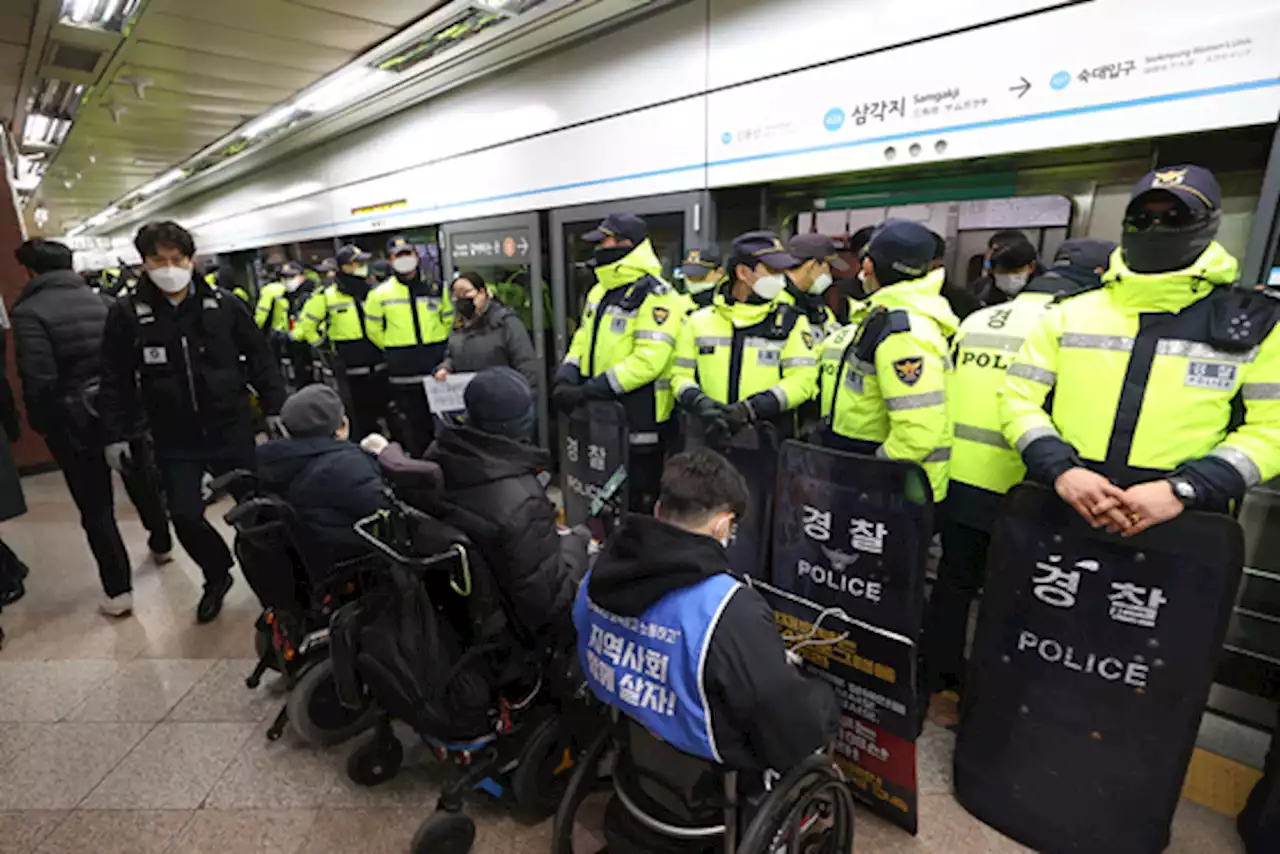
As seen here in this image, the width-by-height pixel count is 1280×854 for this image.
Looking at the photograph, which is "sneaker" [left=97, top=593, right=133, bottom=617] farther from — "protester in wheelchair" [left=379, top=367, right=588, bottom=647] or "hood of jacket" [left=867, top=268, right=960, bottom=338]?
"hood of jacket" [left=867, top=268, right=960, bottom=338]

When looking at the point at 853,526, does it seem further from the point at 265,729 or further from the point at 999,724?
the point at 265,729

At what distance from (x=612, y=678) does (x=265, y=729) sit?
1806 mm

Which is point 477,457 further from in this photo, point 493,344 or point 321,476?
point 493,344

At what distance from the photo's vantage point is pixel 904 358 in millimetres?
2010

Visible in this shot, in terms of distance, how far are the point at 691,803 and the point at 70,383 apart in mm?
3599

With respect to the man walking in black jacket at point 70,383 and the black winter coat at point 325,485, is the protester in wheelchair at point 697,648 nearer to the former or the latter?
the black winter coat at point 325,485

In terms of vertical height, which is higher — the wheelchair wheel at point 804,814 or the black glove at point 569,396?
the black glove at point 569,396

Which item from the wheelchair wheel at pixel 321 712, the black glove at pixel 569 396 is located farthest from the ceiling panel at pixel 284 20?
the wheelchair wheel at pixel 321 712

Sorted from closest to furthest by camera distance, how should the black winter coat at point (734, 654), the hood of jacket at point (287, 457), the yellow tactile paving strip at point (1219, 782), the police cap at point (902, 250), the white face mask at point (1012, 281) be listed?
the black winter coat at point (734, 654) → the yellow tactile paving strip at point (1219, 782) → the police cap at point (902, 250) → the hood of jacket at point (287, 457) → the white face mask at point (1012, 281)

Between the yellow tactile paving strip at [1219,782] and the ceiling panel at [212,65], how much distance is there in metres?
6.34

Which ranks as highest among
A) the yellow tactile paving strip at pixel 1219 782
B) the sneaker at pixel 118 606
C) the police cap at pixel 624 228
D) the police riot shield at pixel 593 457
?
the police cap at pixel 624 228

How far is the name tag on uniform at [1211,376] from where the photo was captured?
155 centimetres

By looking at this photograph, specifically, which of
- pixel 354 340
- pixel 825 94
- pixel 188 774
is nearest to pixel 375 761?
pixel 188 774

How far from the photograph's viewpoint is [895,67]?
273cm
